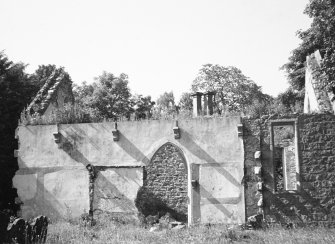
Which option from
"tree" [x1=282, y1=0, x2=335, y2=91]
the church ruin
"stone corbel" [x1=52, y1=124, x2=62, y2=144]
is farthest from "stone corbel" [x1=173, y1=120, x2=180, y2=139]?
"tree" [x1=282, y1=0, x2=335, y2=91]

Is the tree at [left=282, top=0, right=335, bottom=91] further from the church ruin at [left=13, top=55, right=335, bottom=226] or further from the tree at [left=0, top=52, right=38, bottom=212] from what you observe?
the tree at [left=0, top=52, right=38, bottom=212]

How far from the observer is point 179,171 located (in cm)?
1653

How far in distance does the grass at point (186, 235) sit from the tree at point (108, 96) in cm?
2053

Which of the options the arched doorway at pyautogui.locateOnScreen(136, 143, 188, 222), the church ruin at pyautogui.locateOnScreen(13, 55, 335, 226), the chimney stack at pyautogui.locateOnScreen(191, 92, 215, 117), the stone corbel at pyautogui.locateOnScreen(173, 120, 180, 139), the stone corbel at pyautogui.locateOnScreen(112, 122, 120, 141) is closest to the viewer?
the church ruin at pyautogui.locateOnScreen(13, 55, 335, 226)

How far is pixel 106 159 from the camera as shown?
41.8 ft

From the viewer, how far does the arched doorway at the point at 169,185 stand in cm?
1605

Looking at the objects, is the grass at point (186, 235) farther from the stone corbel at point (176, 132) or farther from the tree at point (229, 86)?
the tree at point (229, 86)

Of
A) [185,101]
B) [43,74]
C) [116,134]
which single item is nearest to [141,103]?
[185,101]

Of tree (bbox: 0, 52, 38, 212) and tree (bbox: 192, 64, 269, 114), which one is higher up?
tree (bbox: 192, 64, 269, 114)

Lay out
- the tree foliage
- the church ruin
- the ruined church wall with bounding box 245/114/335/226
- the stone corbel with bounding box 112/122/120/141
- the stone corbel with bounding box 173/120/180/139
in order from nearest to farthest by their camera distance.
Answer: the ruined church wall with bounding box 245/114/335/226 → the church ruin → the stone corbel with bounding box 173/120/180/139 → the stone corbel with bounding box 112/122/120/141 → the tree foliage

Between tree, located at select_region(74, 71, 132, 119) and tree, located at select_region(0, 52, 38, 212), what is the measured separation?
39.9 ft

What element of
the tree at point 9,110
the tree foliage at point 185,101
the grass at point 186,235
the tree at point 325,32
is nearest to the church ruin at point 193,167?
the grass at point 186,235

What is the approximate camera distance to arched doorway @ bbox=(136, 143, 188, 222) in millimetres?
16047

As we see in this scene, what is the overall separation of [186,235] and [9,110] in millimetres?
10159
